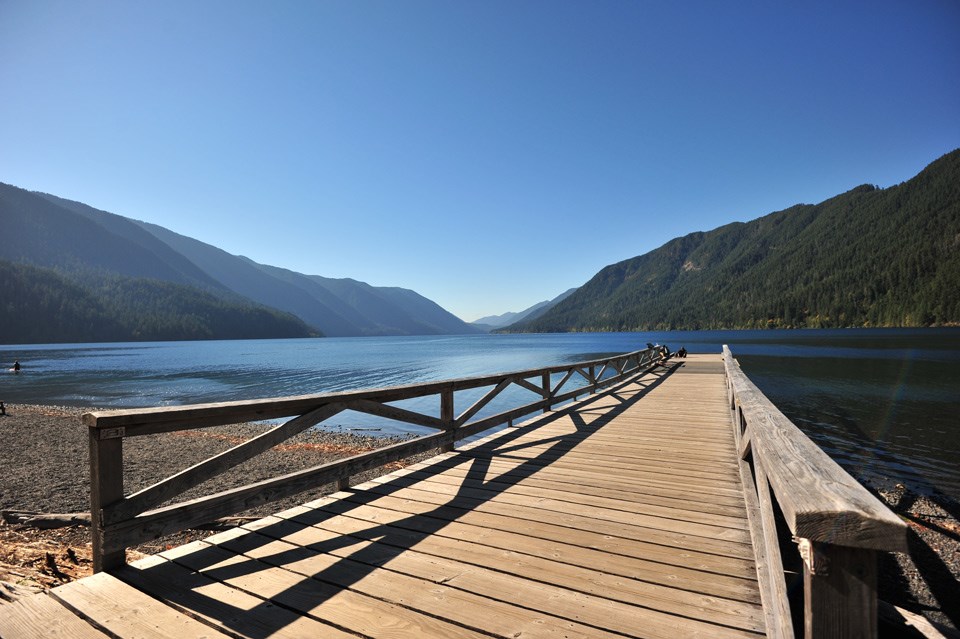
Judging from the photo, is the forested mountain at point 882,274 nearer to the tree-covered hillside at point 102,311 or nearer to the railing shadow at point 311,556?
the railing shadow at point 311,556

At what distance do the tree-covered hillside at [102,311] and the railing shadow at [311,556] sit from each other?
635 feet

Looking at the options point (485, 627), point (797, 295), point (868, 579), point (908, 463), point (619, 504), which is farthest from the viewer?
point (797, 295)

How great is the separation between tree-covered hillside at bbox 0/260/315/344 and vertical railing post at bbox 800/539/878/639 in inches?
7767

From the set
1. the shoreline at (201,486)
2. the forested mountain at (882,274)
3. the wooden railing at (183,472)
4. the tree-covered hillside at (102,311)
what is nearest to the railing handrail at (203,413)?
the wooden railing at (183,472)

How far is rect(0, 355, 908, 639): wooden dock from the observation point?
2.36 meters

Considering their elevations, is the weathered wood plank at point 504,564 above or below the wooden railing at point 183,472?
below

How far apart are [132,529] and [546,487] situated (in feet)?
12.1

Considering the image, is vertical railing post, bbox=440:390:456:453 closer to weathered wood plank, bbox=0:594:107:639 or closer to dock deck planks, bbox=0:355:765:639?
dock deck planks, bbox=0:355:765:639

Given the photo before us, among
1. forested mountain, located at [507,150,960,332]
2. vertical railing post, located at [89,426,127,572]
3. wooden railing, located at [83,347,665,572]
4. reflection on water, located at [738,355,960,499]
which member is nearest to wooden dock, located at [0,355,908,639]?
vertical railing post, located at [89,426,127,572]

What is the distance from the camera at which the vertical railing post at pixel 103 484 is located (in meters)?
2.75

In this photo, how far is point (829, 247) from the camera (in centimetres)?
19400

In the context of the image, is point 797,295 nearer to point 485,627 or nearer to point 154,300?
point 485,627

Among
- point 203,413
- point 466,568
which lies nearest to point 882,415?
point 466,568

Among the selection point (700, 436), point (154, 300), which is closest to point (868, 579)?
point (700, 436)
